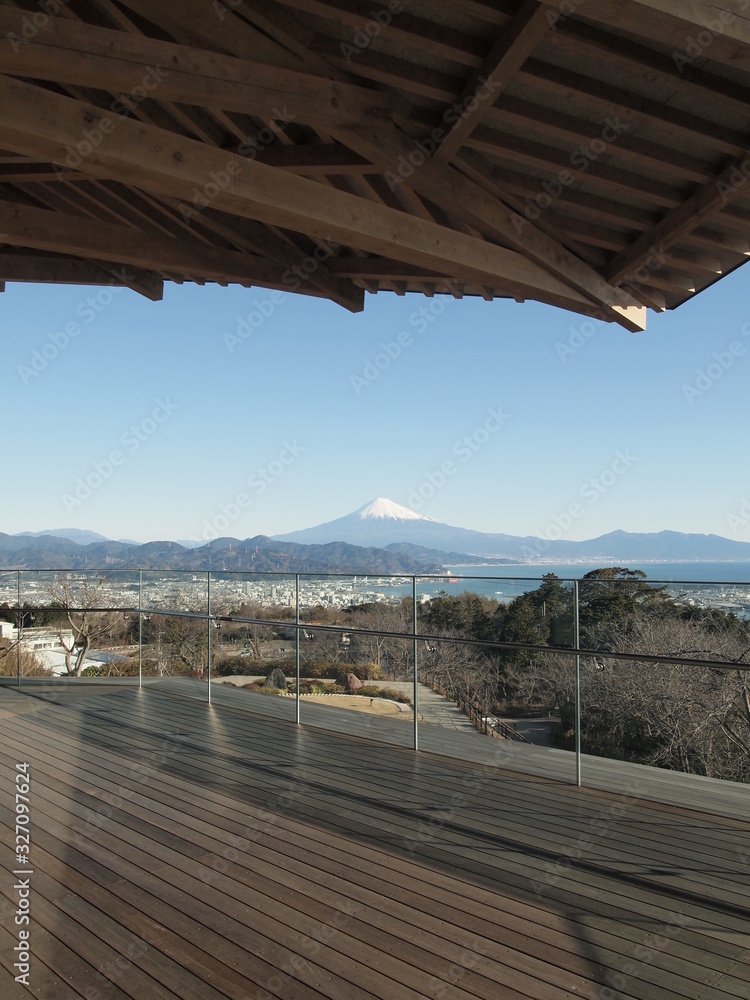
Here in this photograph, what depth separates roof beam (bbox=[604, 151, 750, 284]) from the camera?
128 inches

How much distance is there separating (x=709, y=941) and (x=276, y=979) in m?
1.38

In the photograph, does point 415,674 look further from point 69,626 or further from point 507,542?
point 507,542

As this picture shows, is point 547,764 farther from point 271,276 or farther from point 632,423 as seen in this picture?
point 632,423

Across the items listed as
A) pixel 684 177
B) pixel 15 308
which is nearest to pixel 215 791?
pixel 684 177

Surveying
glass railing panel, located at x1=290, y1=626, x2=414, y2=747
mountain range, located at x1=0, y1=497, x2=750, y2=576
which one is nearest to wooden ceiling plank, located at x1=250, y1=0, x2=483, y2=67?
mountain range, located at x1=0, y1=497, x2=750, y2=576

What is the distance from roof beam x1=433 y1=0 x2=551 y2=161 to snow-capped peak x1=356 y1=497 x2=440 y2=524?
9397 centimetres

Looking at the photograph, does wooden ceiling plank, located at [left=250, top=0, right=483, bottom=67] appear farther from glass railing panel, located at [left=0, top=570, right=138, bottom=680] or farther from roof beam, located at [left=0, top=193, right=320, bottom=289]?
glass railing panel, located at [left=0, top=570, right=138, bottom=680]

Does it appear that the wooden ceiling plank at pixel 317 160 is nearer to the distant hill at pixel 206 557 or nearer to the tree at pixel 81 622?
the tree at pixel 81 622

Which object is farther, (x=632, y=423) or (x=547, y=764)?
(x=632, y=423)

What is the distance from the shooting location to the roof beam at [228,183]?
248cm

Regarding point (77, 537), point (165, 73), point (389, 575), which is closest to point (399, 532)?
point (77, 537)

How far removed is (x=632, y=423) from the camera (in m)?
80.4

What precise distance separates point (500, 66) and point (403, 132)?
0.72 metres

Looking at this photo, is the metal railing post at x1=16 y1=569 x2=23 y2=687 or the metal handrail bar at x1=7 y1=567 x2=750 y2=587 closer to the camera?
the metal handrail bar at x1=7 y1=567 x2=750 y2=587
